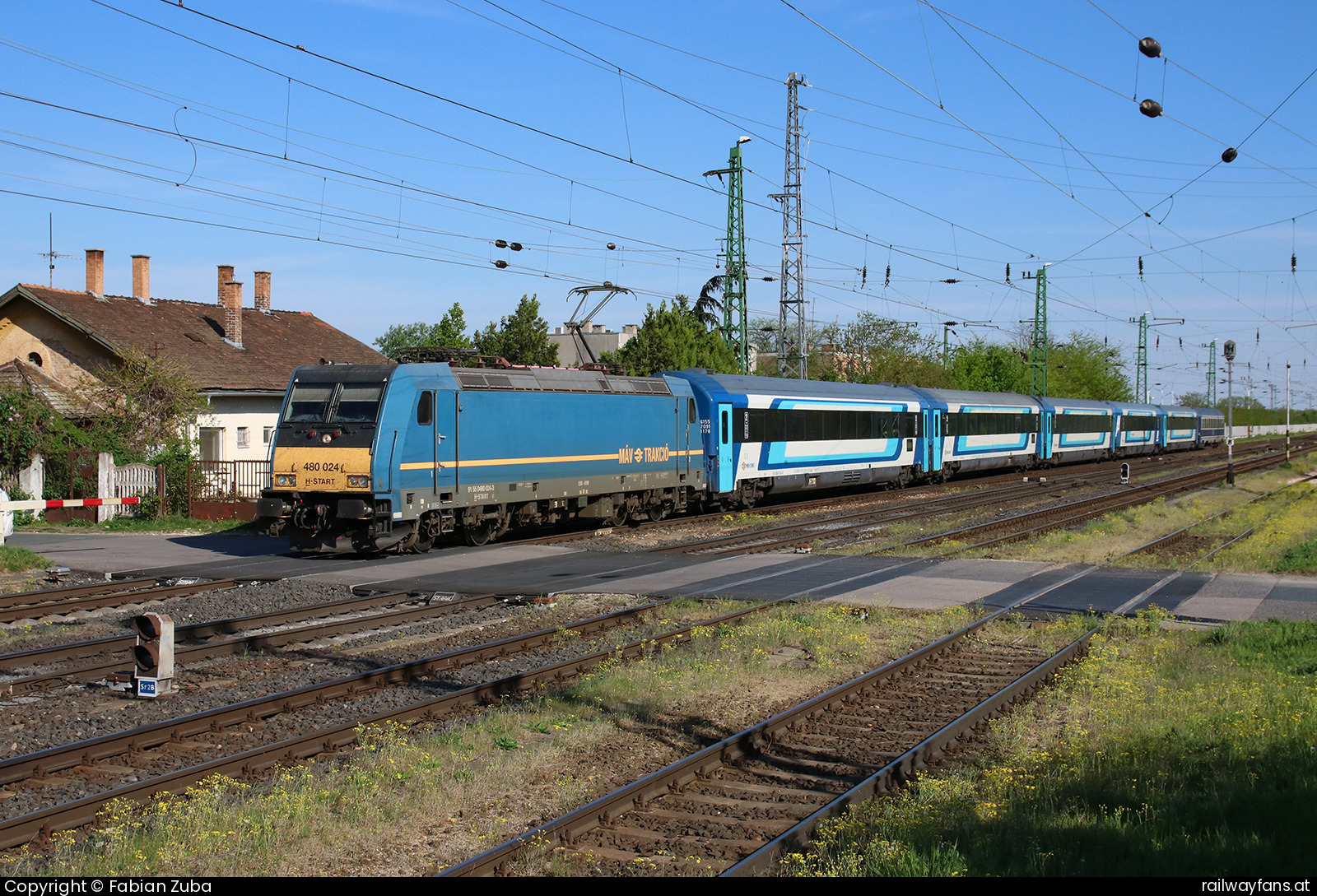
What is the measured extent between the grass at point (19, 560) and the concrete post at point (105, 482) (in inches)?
306

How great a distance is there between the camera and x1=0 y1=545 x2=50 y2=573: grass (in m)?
17.8

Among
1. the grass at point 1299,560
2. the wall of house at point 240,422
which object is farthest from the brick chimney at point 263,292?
the grass at point 1299,560

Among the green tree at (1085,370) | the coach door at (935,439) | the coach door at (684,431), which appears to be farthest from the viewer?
the green tree at (1085,370)

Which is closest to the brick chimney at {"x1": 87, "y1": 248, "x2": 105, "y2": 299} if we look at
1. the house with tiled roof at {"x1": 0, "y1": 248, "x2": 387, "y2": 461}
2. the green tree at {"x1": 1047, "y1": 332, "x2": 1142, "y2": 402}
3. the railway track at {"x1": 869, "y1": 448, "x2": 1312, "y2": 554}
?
the house with tiled roof at {"x1": 0, "y1": 248, "x2": 387, "y2": 461}

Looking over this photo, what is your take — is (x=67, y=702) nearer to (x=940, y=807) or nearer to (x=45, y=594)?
(x=45, y=594)

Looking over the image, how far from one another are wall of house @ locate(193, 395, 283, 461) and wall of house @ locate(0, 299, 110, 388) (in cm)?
363

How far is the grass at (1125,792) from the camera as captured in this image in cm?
529

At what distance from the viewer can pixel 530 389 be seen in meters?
20.6

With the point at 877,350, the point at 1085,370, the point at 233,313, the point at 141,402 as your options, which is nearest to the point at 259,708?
the point at 141,402

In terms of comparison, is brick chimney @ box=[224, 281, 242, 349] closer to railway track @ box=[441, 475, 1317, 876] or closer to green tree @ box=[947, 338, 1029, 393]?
railway track @ box=[441, 475, 1317, 876]

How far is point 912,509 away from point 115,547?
19380 millimetres

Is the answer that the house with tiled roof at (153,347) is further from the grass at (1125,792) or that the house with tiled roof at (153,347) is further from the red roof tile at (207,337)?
the grass at (1125,792)

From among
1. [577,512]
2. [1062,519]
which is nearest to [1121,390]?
[1062,519]

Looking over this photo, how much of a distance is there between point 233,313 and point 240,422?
19.1ft
